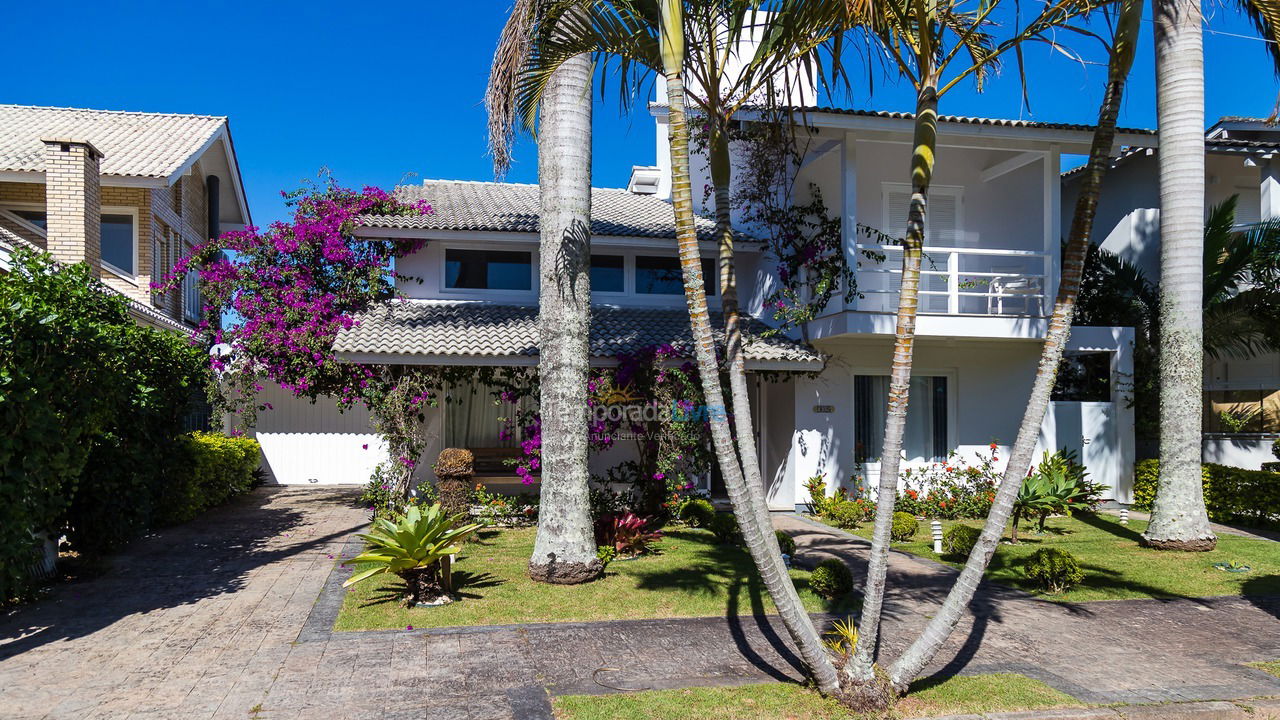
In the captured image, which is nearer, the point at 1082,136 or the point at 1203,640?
the point at 1203,640

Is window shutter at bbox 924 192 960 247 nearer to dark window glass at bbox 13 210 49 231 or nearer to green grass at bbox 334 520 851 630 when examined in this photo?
green grass at bbox 334 520 851 630

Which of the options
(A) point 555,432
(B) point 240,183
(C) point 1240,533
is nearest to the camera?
(A) point 555,432

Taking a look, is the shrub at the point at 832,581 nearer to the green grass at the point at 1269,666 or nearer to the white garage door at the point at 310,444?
the green grass at the point at 1269,666

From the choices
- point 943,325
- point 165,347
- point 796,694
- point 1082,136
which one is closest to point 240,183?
point 165,347

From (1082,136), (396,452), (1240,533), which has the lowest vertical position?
(1240,533)

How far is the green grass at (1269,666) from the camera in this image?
6.03 meters

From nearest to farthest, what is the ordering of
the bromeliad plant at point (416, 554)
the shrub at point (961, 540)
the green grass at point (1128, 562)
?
the bromeliad plant at point (416, 554), the green grass at point (1128, 562), the shrub at point (961, 540)

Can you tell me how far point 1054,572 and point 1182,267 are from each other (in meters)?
5.05

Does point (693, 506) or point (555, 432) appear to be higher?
point (555, 432)

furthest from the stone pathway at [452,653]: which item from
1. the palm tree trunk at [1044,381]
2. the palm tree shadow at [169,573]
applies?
the palm tree trunk at [1044,381]

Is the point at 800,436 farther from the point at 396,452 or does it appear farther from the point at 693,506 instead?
the point at 396,452

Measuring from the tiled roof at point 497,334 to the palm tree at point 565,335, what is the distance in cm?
357

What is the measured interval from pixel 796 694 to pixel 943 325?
9241mm

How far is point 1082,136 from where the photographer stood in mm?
13602
